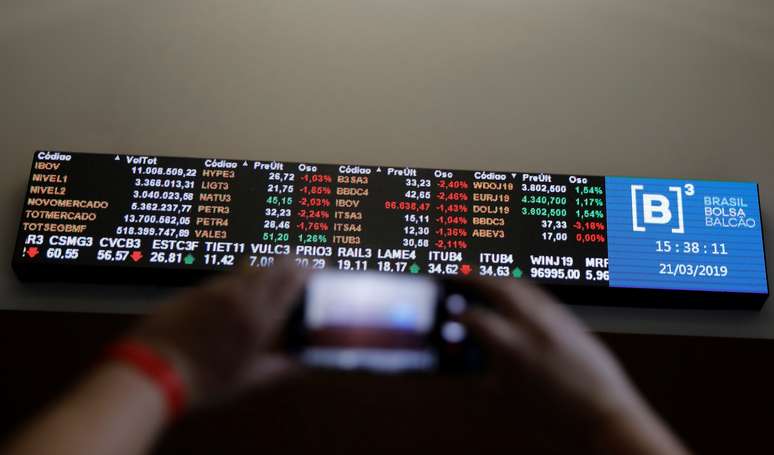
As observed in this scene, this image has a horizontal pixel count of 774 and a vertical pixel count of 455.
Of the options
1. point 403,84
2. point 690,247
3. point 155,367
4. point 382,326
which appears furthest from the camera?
point 403,84

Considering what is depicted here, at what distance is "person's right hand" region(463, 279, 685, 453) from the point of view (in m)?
0.61

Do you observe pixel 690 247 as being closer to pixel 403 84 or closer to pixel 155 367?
pixel 403 84

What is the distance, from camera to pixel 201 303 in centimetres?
58

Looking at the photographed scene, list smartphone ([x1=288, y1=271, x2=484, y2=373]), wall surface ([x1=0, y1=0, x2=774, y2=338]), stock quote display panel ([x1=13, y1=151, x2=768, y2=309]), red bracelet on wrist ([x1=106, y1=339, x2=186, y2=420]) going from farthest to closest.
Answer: wall surface ([x1=0, y1=0, x2=774, y2=338])
stock quote display panel ([x1=13, y1=151, x2=768, y2=309])
smartphone ([x1=288, y1=271, x2=484, y2=373])
red bracelet on wrist ([x1=106, y1=339, x2=186, y2=420])

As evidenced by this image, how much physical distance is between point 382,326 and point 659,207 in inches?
61.4

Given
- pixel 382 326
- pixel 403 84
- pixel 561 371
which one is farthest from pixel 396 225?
pixel 561 371

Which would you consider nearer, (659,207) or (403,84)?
(659,207)

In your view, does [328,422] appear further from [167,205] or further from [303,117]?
[303,117]

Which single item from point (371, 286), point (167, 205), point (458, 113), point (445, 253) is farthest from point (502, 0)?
point (371, 286)

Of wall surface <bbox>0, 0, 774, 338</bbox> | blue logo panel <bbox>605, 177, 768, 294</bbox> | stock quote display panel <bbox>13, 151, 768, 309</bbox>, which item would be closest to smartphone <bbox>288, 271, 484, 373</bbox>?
stock quote display panel <bbox>13, 151, 768, 309</bbox>

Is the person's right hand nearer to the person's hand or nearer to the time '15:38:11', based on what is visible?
the person's hand

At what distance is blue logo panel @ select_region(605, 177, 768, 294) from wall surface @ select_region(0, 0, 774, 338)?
16 cm

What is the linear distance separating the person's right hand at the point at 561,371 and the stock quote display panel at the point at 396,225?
4.78 feet

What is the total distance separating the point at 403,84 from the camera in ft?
8.16
